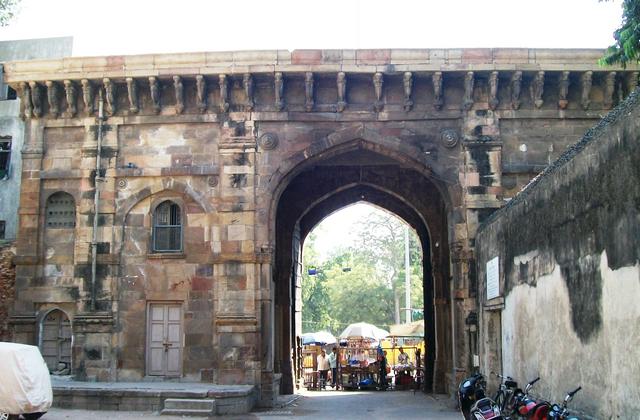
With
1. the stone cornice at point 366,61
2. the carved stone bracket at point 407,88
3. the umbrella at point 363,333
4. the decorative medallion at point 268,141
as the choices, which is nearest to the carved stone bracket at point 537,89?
the stone cornice at point 366,61

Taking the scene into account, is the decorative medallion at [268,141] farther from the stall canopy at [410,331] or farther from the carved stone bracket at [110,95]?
the stall canopy at [410,331]

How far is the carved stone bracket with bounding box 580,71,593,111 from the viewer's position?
1526 centimetres

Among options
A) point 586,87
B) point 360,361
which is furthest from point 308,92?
point 360,361

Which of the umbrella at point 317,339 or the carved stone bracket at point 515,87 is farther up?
the carved stone bracket at point 515,87

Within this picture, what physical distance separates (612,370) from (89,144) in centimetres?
1185

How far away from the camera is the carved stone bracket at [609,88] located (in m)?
15.3

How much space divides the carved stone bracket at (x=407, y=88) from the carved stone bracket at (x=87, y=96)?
642 cm

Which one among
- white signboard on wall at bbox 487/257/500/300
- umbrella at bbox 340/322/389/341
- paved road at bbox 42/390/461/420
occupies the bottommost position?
paved road at bbox 42/390/461/420

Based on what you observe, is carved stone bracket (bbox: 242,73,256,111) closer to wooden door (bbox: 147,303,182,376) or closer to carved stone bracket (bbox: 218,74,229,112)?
carved stone bracket (bbox: 218,74,229,112)

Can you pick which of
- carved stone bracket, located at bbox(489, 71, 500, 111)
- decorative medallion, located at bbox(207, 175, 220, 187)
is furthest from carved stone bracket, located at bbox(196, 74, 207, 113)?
carved stone bracket, located at bbox(489, 71, 500, 111)

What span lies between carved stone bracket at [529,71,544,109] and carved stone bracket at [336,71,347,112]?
3747mm

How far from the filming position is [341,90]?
50.8 ft

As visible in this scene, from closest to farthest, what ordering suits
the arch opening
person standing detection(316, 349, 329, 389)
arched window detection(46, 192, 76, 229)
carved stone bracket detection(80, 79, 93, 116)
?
carved stone bracket detection(80, 79, 93, 116) < arched window detection(46, 192, 76, 229) < the arch opening < person standing detection(316, 349, 329, 389)

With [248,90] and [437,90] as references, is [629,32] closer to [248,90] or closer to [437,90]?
[437,90]
